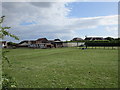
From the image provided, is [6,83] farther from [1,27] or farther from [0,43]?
[1,27]

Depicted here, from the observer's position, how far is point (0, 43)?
305cm

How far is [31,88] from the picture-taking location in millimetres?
6234

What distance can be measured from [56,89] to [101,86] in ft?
7.08

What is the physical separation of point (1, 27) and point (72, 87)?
4440 millimetres

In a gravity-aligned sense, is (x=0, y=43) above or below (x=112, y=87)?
above

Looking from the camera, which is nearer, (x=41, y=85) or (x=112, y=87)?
(x=112, y=87)

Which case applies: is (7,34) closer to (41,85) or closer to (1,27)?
(1,27)

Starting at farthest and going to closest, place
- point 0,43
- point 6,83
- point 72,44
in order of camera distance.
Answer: point 72,44, point 6,83, point 0,43

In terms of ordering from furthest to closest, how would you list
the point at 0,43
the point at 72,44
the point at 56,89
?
the point at 72,44, the point at 56,89, the point at 0,43

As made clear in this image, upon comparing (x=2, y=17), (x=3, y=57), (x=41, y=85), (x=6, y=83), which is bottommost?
(x=41, y=85)

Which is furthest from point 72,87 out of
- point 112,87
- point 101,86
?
point 112,87

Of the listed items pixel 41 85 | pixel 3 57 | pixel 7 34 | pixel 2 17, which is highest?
pixel 2 17

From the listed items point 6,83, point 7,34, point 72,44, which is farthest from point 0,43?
point 72,44

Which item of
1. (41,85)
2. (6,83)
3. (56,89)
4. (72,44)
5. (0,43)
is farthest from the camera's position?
(72,44)
